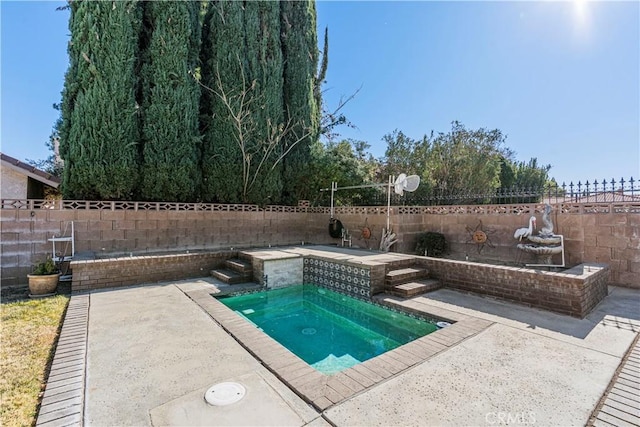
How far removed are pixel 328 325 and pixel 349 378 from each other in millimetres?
2620

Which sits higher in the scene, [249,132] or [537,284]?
[249,132]

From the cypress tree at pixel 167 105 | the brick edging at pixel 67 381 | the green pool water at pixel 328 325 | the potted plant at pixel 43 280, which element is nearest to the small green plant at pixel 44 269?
the potted plant at pixel 43 280

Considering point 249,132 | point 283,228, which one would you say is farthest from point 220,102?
point 283,228

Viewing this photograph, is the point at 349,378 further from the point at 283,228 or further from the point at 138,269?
the point at 283,228

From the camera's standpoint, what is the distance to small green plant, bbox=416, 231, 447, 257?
9.55 meters

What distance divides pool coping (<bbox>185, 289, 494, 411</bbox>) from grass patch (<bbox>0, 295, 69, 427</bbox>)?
6.24 feet

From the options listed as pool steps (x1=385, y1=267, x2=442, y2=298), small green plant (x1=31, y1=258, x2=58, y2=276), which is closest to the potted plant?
small green plant (x1=31, y1=258, x2=58, y2=276)

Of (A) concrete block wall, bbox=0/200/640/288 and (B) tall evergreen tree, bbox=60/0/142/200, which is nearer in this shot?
(A) concrete block wall, bbox=0/200/640/288

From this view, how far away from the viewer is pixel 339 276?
6898mm

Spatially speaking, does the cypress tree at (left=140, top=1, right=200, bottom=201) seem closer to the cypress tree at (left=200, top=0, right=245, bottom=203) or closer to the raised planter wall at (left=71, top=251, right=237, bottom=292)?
the cypress tree at (left=200, top=0, right=245, bottom=203)

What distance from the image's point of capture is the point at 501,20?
904 centimetres

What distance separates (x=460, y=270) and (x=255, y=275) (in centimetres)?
475

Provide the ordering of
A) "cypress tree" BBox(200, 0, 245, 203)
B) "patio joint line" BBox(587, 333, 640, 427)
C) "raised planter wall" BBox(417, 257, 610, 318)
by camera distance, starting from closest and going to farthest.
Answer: "patio joint line" BBox(587, 333, 640, 427)
"raised planter wall" BBox(417, 257, 610, 318)
"cypress tree" BBox(200, 0, 245, 203)

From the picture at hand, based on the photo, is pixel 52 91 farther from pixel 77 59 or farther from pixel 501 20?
pixel 501 20
